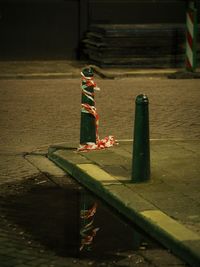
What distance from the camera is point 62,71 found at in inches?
766

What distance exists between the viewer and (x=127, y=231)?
24.1ft

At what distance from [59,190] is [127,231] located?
65.6 inches

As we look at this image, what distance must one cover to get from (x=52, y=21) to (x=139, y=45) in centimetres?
254

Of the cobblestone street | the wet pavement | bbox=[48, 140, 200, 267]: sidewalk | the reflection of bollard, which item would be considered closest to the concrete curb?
the cobblestone street

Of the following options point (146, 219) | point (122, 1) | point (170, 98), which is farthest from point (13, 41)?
point (146, 219)

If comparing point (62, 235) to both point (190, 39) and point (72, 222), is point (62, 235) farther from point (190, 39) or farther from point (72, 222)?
point (190, 39)

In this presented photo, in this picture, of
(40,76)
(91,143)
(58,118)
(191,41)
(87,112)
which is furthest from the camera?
(191,41)

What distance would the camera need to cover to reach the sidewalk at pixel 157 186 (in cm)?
701

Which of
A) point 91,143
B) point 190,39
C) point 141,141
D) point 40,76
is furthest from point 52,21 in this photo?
point 141,141

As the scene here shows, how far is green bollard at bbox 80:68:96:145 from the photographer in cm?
1023

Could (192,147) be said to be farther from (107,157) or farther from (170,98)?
(170,98)

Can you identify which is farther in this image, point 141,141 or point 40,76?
point 40,76

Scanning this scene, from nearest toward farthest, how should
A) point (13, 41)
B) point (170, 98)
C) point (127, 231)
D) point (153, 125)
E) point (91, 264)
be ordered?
point (91, 264) → point (127, 231) → point (153, 125) → point (170, 98) → point (13, 41)

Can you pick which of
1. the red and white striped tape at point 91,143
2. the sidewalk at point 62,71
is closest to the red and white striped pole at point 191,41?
the sidewalk at point 62,71
